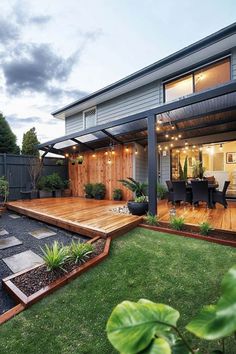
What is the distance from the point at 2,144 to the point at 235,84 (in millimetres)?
13725

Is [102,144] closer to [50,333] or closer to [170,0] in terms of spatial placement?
[170,0]

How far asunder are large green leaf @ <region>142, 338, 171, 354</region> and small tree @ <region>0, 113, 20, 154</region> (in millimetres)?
14992

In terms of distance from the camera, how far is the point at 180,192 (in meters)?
6.53

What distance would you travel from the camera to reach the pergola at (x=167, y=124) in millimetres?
4758

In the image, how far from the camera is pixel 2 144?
1305cm

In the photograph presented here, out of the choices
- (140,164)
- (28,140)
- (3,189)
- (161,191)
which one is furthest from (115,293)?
(28,140)

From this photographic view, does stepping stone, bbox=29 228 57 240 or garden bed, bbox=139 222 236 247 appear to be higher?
garden bed, bbox=139 222 236 247

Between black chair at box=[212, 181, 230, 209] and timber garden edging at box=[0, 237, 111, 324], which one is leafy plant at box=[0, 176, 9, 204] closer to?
timber garden edging at box=[0, 237, 111, 324]

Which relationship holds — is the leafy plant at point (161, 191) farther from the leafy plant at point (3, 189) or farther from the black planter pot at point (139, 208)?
the leafy plant at point (3, 189)

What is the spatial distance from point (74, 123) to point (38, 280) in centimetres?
→ 963

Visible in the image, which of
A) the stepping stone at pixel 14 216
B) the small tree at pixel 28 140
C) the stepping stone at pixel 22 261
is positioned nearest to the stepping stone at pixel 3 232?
the stepping stone at pixel 22 261

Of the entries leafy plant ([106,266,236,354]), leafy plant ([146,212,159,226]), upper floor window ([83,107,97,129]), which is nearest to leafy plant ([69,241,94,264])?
leafy plant ([146,212,159,226])

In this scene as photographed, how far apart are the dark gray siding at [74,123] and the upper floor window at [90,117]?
0.30 m

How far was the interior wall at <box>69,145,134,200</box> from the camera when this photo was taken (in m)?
8.84
